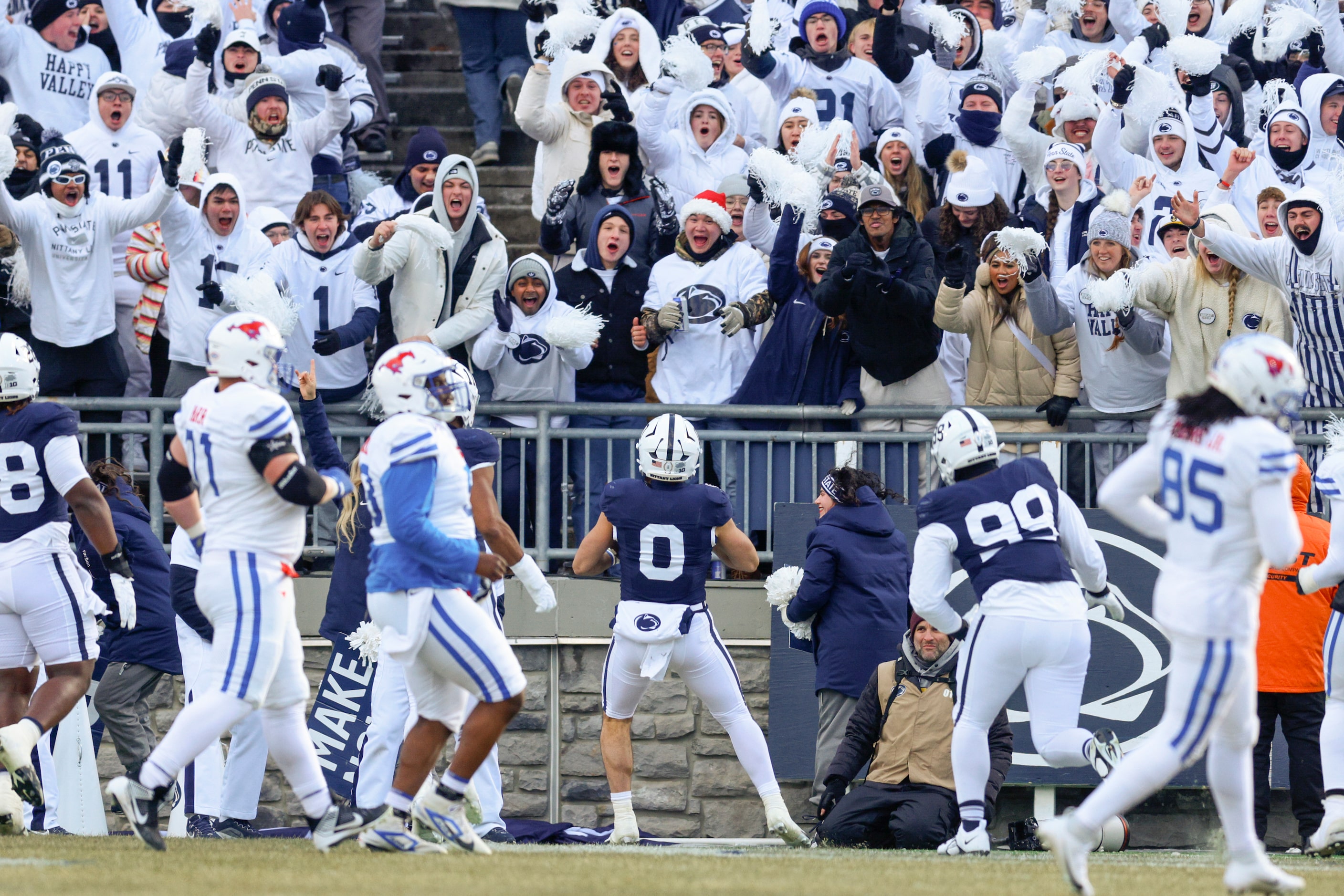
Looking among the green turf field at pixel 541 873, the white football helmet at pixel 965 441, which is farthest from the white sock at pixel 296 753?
the white football helmet at pixel 965 441

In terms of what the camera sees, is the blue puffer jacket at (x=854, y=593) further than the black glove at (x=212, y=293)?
No

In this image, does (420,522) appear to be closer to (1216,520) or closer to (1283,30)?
(1216,520)

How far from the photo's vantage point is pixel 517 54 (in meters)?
13.3

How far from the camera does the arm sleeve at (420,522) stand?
248 inches

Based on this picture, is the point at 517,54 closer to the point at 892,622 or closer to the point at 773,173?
the point at 773,173

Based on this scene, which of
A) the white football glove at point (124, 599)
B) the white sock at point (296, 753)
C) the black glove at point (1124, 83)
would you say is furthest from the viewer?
the black glove at point (1124, 83)

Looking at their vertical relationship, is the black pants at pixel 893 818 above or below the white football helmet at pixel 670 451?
below

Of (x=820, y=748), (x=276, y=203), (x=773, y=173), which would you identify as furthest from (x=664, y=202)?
(x=820, y=748)

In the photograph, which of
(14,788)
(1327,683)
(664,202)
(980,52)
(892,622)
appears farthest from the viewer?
(980,52)

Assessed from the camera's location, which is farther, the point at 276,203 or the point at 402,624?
the point at 276,203

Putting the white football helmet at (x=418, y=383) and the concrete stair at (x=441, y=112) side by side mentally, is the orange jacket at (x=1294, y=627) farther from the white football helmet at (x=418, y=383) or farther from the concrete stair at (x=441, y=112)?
the concrete stair at (x=441, y=112)

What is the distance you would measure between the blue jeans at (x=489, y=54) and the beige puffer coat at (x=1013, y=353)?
4834 millimetres

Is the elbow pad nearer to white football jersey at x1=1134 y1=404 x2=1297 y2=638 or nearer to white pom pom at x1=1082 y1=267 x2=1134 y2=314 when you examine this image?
white football jersey at x1=1134 y1=404 x2=1297 y2=638

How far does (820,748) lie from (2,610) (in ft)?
14.2
